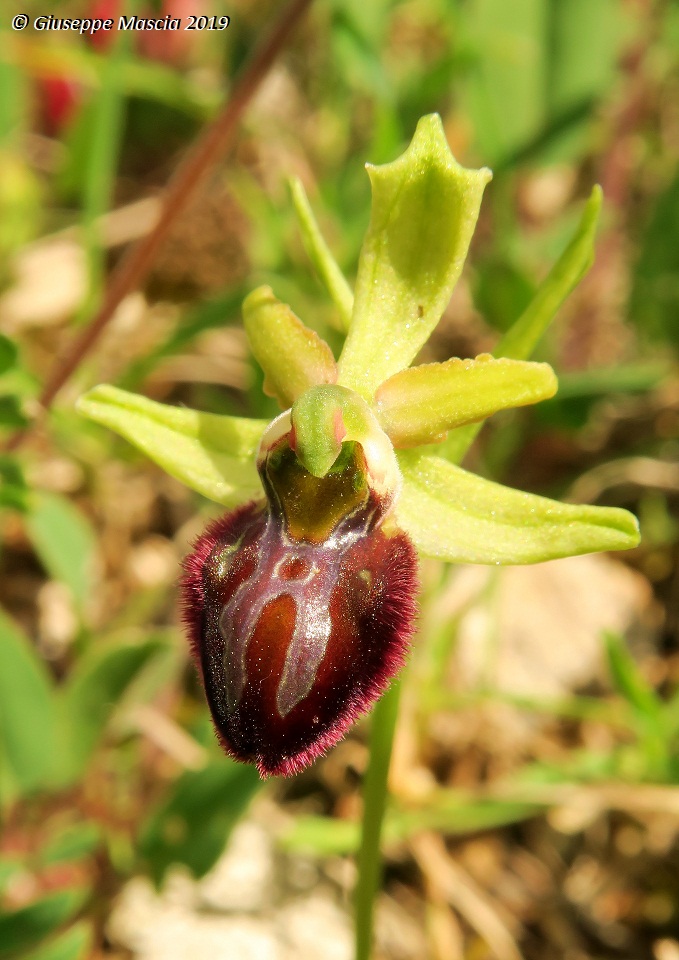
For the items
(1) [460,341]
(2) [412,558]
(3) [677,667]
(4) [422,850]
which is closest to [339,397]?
(2) [412,558]

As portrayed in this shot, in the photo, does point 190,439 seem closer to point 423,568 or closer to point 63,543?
point 423,568

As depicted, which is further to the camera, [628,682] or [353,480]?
[628,682]

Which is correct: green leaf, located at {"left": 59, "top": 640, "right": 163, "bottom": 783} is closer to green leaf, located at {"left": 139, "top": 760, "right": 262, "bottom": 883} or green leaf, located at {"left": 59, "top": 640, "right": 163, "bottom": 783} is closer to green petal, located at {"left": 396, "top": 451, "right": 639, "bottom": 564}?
green leaf, located at {"left": 139, "top": 760, "right": 262, "bottom": 883}

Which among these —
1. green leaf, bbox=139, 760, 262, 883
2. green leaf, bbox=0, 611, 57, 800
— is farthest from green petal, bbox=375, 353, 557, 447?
green leaf, bbox=0, 611, 57, 800

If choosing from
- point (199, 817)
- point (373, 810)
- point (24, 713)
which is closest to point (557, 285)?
point (373, 810)

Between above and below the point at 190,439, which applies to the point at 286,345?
above

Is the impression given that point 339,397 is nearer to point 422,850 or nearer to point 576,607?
point 422,850

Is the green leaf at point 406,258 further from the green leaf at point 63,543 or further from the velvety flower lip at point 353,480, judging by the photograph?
the green leaf at point 63,543
